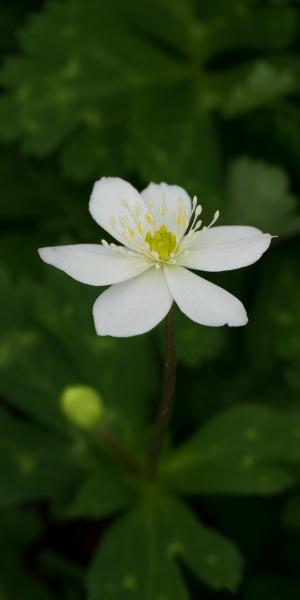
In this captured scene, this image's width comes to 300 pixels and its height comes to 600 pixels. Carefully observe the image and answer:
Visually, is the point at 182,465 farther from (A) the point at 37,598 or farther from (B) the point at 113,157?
(B) the point at 113,157

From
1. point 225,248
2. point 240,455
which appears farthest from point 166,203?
point 240,455

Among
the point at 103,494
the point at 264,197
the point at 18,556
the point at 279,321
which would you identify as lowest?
the point at 18,556

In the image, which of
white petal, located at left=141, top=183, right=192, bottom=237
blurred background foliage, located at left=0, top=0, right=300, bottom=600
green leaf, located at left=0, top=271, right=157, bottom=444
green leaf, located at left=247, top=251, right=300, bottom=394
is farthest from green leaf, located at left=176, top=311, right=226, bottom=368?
white petal, located at left=141, top=183, right=192, bottom=237

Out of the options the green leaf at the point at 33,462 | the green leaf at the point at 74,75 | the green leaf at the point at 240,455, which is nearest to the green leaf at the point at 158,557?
the green leaf at the point at 240,455

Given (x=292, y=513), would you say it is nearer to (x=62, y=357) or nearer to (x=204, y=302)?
(x=62, y=357)

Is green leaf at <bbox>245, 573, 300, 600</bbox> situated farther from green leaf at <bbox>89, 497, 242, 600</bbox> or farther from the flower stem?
the flower stem

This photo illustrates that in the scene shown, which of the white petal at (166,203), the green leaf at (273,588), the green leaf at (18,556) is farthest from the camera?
the green leaf at (18,556)

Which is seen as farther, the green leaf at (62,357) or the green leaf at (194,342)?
the green leaf at (194,342)

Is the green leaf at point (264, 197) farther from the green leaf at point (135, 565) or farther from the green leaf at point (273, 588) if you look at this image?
the green leaf at point (273, 588)
